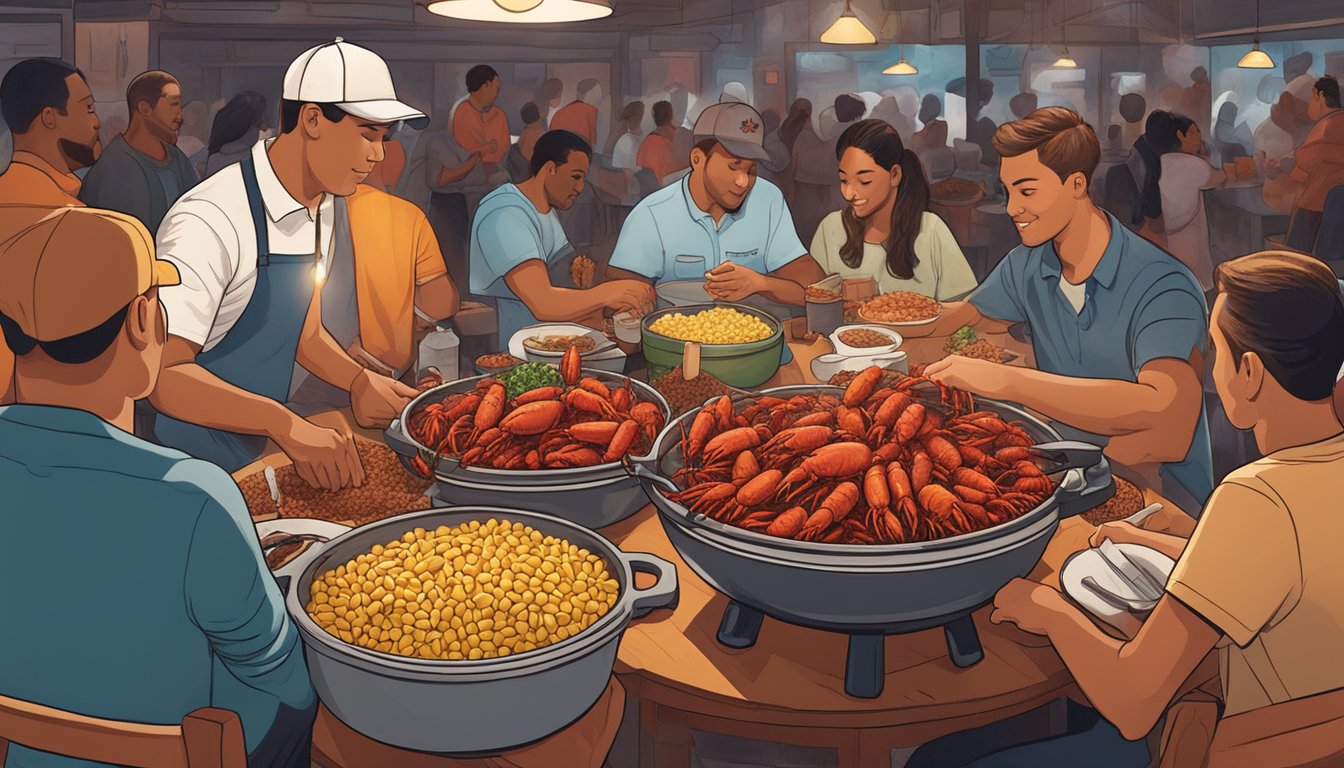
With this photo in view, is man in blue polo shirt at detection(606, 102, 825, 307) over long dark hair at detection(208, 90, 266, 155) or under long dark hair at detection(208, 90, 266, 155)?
under

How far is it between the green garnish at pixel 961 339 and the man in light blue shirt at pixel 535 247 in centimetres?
93

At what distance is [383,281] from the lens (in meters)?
3.00

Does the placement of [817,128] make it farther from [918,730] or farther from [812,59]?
[918,730]

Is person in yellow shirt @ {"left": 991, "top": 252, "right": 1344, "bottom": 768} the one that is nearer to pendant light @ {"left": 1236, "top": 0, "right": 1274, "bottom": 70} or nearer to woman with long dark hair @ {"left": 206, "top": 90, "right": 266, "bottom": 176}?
woman with long dark hair @ {"left": 206, "top": 90, "right": 266, "bottom": 176}

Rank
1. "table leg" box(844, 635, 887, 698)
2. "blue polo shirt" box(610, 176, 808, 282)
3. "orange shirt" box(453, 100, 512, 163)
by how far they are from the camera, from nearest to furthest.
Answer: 1. "table leg" box(844, 635, 887, 698)
2. "blue polo shirt" box(610, 176, 808, 282)
3. "orange shirt" box(453, 100, 512, 163)

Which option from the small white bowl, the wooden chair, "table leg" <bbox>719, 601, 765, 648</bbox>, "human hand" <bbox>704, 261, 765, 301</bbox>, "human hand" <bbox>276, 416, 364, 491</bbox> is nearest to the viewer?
the wooden chair

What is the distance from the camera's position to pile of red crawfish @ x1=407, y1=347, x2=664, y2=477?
1762 millimetres

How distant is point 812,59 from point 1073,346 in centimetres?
565

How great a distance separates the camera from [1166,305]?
2098 mm

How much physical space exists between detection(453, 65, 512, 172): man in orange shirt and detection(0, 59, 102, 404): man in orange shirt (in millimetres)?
2369

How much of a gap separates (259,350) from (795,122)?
5.27 m

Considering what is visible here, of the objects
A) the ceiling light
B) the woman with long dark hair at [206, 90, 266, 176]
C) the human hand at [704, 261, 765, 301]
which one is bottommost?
the human hand at [704, 261, 765, 301]

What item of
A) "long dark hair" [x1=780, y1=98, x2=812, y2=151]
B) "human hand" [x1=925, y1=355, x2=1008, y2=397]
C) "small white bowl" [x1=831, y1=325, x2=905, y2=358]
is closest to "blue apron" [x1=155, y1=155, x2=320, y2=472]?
"small white bowl" [x1=831, y1=325, x2=905, y2=358]

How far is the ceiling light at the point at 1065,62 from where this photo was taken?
7.53 m
